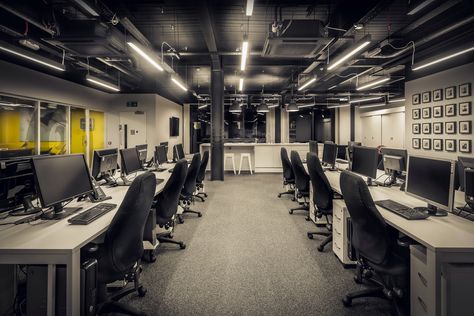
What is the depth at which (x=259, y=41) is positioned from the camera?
19.8 ft

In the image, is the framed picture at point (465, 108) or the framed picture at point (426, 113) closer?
the framed picture at point (465, 108)

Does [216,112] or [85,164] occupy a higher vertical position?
[216,112]

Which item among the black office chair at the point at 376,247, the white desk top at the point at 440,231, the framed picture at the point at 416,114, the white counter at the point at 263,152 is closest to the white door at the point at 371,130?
the white counter at the point at 263,152

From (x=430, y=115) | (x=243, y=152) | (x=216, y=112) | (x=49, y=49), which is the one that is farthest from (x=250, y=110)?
(x=49, y=49)

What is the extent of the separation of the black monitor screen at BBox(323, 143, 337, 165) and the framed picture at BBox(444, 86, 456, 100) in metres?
3.03

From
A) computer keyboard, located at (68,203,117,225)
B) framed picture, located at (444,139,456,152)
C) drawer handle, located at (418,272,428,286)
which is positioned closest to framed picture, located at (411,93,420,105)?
framed picture, located at (444,139,456,152)

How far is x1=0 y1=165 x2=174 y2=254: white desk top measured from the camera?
1490 mm

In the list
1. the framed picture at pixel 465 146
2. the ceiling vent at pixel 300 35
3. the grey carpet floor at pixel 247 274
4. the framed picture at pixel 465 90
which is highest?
the ceiling vent at pixel 300 35

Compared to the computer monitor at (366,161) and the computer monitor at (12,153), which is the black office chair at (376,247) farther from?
the computer monitor at (12,153)

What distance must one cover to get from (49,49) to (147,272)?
4980mm

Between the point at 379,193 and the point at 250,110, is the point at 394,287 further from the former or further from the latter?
the point at 250,110

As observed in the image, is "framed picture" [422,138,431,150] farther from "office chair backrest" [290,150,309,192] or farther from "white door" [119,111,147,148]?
"white door" [119,111,147,148]

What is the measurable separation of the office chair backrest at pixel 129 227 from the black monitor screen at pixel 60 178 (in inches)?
24.9

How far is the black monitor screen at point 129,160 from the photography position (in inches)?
140
